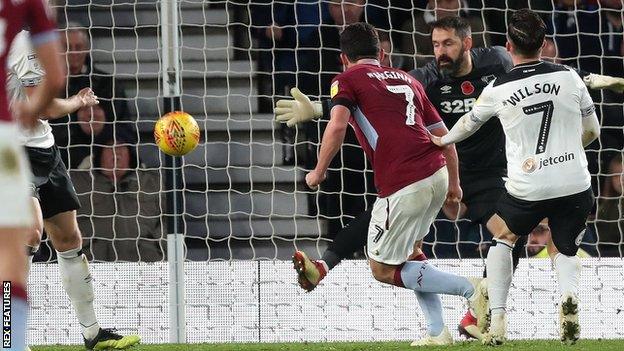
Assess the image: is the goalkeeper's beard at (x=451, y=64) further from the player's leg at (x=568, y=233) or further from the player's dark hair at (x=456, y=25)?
the player's leg at (x=568, y=233)

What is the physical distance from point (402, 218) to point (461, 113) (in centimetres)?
133

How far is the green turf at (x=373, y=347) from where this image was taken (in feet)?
23.5

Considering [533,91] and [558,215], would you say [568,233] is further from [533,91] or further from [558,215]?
[533,91]

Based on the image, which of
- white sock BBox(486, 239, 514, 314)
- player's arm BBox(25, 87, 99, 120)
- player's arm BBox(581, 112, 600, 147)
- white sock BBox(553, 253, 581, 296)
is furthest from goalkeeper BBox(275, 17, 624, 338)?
player's arm BBox(25, 87, 99, 120)

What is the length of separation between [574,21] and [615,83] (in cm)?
387

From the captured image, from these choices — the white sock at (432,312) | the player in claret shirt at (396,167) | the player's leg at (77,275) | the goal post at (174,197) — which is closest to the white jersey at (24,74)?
the player's leg at (77,275)

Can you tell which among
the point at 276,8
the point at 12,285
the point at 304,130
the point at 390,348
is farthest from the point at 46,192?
the point at 276,8

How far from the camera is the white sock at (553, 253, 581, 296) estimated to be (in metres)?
6.95

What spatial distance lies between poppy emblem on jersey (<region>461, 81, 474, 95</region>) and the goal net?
46.9 inches

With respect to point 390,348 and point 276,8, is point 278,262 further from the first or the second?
point 276,8

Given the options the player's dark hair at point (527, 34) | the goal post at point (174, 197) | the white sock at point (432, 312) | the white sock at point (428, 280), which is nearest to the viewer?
the player's dark hair at point (527, 34)

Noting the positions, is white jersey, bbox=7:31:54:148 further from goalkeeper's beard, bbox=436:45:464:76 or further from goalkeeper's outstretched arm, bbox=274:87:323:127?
goalkeeper's beard, bbox=436:45:464:76

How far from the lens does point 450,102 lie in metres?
8.43

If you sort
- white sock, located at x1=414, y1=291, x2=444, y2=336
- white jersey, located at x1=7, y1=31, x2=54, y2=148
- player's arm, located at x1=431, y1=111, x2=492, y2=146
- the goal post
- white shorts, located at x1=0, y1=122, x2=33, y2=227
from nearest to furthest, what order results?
white shorts, located at x1=0, y1=122, x2=33, y2=227 → white jersey, located at x1=7, y1=31, x2=54, y2=148 → player's arm, located at x1=431, y1=111, x2=492, y2=146 → white sock, located at x1=414, y1=291, x2=444, y2=336 → the goal post
